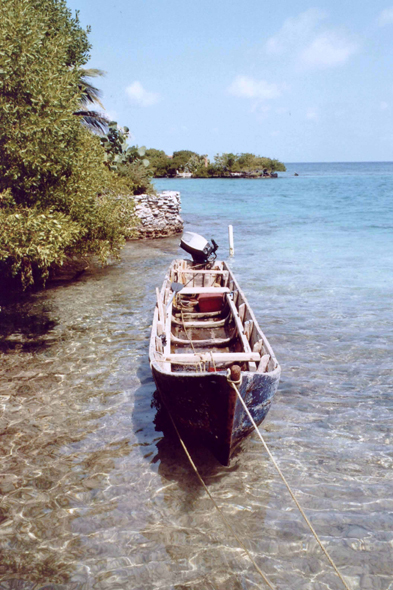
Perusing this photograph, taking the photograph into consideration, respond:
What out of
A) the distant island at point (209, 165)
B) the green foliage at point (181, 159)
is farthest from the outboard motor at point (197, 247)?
the green foliage at point (181, 159)

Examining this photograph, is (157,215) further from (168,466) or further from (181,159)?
(181,159)

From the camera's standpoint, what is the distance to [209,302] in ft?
43.9

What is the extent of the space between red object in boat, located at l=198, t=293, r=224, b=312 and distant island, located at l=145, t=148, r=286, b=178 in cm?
11193

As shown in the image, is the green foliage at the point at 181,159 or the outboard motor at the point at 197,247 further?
the green foliage at the point at 181,159

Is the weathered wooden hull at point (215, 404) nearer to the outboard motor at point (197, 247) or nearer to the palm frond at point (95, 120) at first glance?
the outboard motor at point (197, 247)

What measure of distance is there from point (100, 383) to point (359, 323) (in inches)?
Answer: 327

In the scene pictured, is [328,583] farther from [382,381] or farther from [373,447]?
[382,381]

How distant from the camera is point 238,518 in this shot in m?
6.22

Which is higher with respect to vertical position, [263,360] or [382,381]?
[263,360]

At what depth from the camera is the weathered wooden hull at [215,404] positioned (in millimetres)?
6281

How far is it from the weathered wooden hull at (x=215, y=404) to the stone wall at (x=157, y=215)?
24.2 metres

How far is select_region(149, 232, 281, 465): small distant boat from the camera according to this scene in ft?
21.0

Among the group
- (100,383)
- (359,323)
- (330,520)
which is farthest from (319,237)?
(330,520)

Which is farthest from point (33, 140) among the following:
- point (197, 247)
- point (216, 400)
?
point (216, 400)
